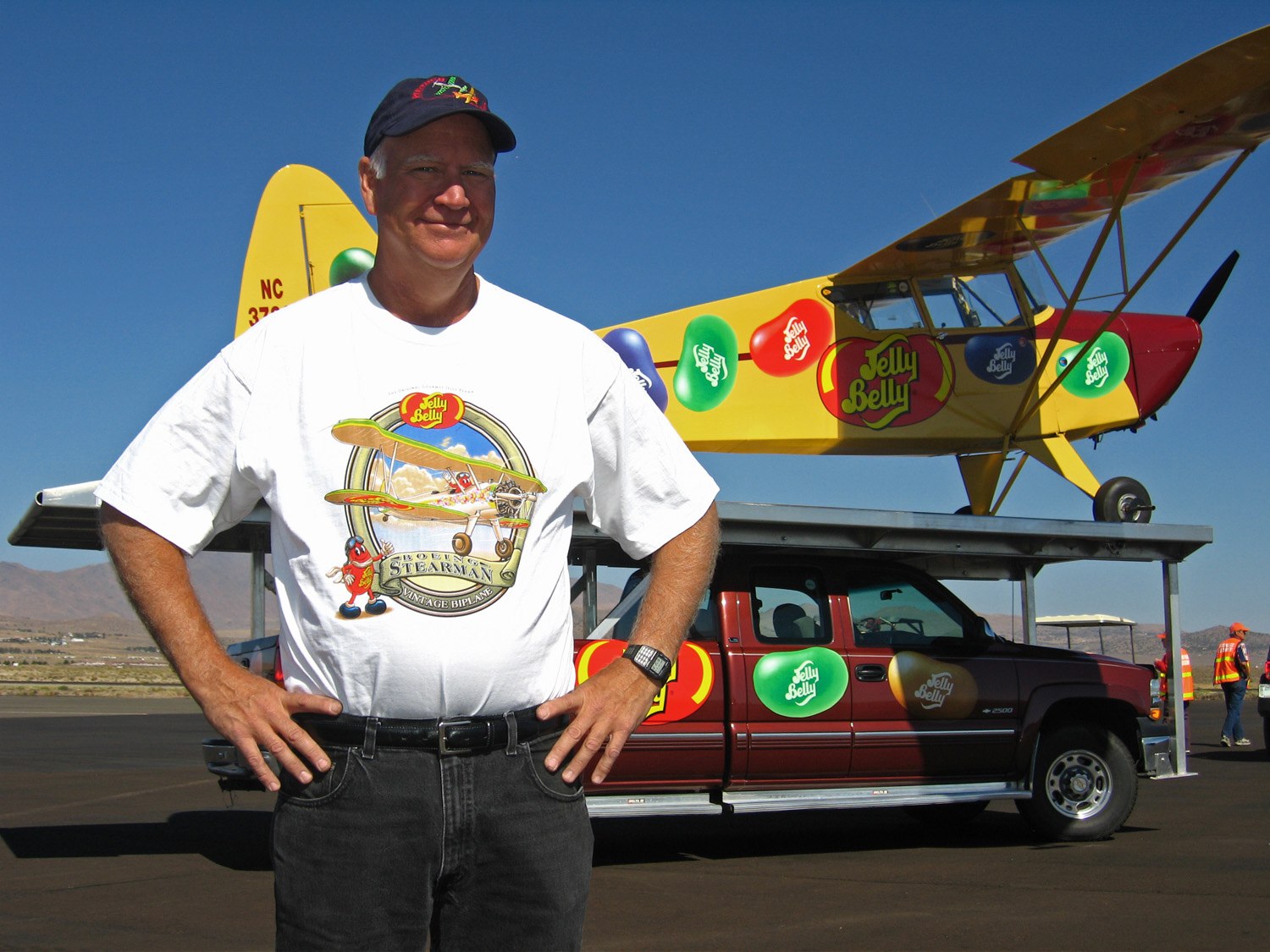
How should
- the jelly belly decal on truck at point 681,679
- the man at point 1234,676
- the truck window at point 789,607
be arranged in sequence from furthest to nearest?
the man at point 1234,676
the truck window at point 789,607
the jelly belly decal on truck at point 681,679

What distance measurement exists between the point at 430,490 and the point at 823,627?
5941 mm

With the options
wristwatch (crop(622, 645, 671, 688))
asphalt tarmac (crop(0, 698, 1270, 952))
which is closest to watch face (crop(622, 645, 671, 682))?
wristwatch (crop(622, 645, 671, 688))

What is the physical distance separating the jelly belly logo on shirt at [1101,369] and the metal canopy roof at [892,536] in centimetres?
349

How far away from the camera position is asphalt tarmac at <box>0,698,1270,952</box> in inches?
207

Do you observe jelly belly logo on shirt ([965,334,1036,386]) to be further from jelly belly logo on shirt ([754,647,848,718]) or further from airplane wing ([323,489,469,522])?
airplane wing ([323,489,469,522])

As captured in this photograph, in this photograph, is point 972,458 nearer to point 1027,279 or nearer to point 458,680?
point 1027,279

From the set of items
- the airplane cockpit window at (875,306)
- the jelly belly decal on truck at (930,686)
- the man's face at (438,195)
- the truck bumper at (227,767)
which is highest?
the airplane cockpit window at (875,306)

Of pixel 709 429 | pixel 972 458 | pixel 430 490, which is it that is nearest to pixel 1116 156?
pixel 972 458

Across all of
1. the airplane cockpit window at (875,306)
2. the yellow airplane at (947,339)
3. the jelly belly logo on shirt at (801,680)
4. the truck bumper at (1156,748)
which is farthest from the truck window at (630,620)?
the airplane cockpit window at (875,306)

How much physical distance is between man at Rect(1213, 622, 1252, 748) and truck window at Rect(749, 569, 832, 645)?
9.34 meters

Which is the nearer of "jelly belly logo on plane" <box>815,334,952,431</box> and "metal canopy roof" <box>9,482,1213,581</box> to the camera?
"metal canopy roof" <box>9,482,1213,581</box>

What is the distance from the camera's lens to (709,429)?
37.7 ft

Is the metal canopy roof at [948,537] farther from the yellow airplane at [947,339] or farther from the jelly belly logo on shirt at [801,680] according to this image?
the yellow airplane at [947,339]

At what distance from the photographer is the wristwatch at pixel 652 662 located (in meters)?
1.99
